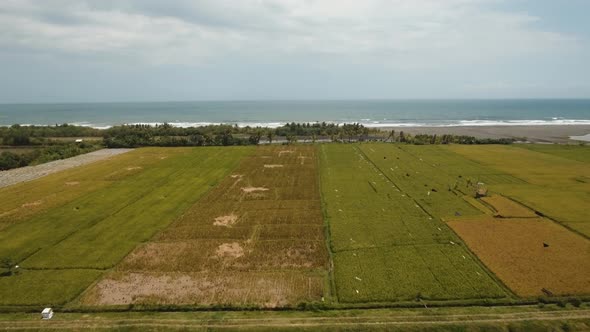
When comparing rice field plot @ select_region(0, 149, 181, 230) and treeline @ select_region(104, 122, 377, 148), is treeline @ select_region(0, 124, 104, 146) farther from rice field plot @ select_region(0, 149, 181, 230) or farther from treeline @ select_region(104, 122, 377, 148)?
rice field plot @ select_region(0, 149, 181, 230)

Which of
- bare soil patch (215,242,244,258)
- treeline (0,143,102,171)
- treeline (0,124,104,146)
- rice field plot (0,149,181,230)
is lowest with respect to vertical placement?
bare soil patch (215,242,244,258)

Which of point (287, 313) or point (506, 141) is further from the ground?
point (506, 141)

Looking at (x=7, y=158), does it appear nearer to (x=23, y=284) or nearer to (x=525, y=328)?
(x=23, y=284)

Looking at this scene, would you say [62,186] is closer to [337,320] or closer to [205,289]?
[205,289]

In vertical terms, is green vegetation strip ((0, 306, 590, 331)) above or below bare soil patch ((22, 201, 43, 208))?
below

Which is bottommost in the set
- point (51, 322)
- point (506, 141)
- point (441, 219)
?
point (51, 322)

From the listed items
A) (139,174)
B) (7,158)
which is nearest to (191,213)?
(139,174)

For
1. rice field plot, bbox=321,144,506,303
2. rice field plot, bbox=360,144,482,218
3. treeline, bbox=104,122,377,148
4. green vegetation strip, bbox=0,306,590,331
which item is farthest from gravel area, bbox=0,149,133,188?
rice field plot, bbox=360,144,482,218
